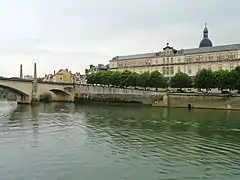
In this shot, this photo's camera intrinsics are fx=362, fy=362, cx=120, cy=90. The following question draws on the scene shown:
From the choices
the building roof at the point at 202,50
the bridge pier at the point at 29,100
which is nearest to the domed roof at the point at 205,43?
the building roof at the point at 202,50

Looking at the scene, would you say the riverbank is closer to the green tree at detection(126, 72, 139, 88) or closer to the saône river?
the green tree at detection(126, 72, 139, 88)

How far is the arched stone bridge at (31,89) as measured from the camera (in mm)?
64375

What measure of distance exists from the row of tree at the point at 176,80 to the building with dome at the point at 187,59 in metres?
11.2

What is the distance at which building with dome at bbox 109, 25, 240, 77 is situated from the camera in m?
86.6

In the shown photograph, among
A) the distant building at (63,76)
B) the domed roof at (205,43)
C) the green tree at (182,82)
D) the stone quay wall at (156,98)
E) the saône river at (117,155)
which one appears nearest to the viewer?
the saône river at (117,155)

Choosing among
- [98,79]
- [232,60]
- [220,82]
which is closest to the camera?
[220,82]

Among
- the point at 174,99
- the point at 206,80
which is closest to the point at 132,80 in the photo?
the point at 174,99

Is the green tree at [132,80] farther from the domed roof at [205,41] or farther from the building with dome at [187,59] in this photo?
the domed roof at [205,41]

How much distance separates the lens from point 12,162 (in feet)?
54.1

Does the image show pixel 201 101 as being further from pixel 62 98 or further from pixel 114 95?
pixel 62 98

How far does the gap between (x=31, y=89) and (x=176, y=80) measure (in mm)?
30086

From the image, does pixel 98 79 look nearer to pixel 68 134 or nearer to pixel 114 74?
pixel 114 74

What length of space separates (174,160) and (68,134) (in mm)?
10482

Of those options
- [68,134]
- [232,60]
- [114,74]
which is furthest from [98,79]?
[68,134]
